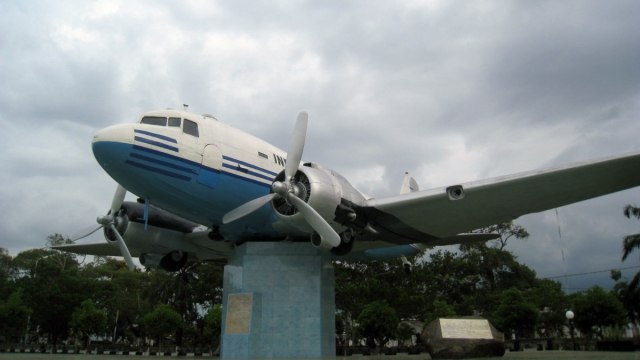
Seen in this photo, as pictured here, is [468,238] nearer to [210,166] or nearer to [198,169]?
[210,166]

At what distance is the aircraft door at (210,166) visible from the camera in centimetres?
1402

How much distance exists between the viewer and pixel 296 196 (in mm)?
12852

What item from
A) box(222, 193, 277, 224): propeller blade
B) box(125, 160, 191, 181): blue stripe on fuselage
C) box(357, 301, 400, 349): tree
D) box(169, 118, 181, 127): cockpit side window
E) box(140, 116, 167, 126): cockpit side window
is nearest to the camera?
box(125, 160, 191, 181): blue stripe on fuselage

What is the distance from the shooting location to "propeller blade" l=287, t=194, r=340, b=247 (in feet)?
41.1

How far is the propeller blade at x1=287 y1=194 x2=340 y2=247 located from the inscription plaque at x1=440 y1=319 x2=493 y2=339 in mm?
9040

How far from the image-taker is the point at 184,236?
61.4ft

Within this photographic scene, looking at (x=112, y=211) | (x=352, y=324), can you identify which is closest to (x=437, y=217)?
(x=112, y=211)

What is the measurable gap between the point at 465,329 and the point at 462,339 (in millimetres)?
601

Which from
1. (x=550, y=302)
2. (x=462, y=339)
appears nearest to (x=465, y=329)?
(x=462, y=339)

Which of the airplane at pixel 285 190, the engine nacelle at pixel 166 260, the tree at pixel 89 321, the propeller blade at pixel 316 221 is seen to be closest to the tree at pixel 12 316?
the tree at pixel 89 321

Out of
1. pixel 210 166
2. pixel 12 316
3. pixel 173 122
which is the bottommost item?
pixel 12 316

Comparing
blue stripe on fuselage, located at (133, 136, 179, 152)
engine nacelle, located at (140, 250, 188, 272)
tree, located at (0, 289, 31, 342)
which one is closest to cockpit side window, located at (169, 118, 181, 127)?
blue stripe on fuselage, located at (133, 136, 179, 152)

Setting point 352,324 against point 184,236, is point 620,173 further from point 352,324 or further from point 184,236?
point 352,324

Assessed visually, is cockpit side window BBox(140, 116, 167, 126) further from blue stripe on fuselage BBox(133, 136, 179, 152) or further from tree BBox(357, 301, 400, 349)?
tree BBox(357, 301, 400, 349)
